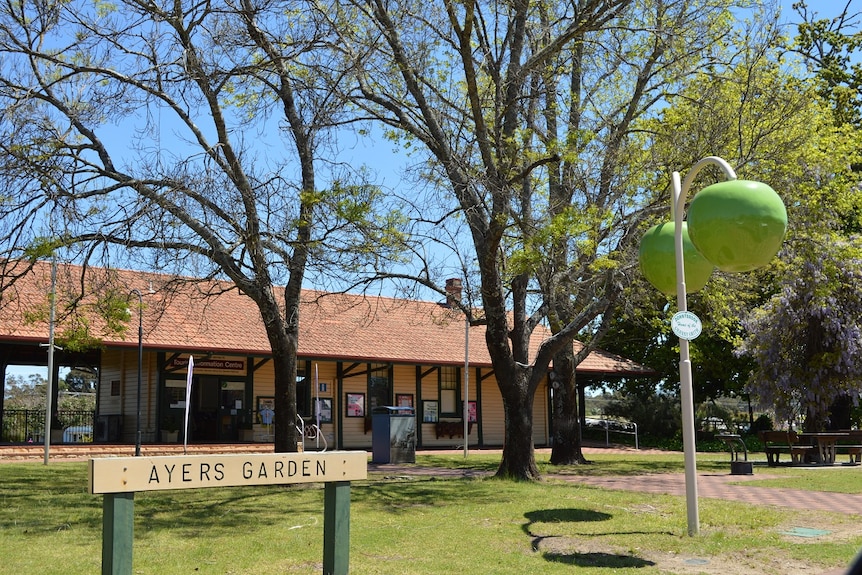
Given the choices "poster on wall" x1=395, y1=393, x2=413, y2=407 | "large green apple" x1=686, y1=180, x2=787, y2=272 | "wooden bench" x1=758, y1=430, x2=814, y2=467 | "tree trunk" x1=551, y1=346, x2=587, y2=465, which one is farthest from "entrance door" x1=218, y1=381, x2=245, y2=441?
"large green apple" x1=686, y1=180, x2=787, y2=272

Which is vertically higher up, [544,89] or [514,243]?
[544,89]

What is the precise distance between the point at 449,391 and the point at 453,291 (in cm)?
1611

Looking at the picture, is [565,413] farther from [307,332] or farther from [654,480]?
[307,332]

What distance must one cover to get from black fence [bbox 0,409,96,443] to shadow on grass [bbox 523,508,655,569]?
65.0 feet

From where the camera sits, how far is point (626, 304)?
1552cm

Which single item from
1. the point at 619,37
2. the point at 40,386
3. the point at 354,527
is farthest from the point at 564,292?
the point at 40,386

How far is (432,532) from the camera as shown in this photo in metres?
9.25

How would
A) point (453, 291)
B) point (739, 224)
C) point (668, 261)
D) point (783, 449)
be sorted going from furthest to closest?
1. point (783, 449)
2. point (453, 291)
3. point (668, 261)
4. point (739, 224)

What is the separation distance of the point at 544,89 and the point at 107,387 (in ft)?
60.8

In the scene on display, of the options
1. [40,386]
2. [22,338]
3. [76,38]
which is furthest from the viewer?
[40,386]

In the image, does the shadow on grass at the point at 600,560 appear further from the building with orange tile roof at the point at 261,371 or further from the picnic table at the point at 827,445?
the building with orange tile roof at the point at 261,371

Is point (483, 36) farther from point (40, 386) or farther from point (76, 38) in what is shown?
point (40, 386)

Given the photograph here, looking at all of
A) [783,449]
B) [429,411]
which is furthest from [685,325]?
[429,411]

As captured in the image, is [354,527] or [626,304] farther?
[626,304]
